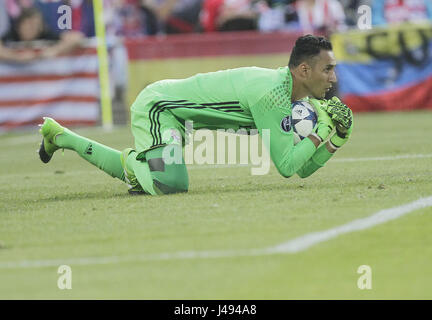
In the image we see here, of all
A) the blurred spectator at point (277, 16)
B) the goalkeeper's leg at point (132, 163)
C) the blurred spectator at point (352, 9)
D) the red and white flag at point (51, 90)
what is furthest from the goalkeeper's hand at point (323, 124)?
the blurred spectator at point (352, 9)

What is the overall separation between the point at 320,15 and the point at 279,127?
1220 cm

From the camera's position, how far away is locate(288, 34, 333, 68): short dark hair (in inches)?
334

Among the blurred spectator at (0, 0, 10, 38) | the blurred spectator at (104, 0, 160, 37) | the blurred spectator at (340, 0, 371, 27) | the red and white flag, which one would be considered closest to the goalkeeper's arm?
the red and white flag

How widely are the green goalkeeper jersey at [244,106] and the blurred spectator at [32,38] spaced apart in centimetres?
937

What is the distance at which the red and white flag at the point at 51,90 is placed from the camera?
1805 cm

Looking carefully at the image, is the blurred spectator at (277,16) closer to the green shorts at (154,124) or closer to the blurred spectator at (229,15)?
the blurred spectator at (229,15)

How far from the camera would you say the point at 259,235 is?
262 inches

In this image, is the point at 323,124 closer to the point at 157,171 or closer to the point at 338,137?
the point at 338,137

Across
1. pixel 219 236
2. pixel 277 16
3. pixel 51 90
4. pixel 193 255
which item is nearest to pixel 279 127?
pixel 219 236

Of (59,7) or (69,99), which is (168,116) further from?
(59,7)

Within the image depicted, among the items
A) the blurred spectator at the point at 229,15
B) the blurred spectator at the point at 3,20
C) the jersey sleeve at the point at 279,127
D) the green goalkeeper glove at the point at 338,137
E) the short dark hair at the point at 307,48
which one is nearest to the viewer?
the jersey sleeve at the point at 279,127

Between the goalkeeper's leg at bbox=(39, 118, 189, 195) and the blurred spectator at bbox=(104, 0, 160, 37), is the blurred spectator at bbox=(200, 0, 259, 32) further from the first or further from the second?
the goalkeeper's leg at bbox=(39, 118, 189, 195)
